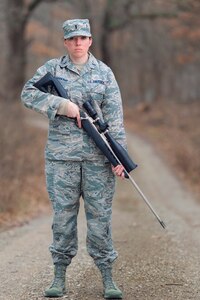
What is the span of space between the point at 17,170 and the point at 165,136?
1356 cm

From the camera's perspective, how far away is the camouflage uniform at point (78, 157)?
528cm

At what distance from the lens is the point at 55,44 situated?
51.8 meters

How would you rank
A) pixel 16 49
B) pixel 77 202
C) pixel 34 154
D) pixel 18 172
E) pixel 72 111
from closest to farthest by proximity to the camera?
pixel 72 111 → pixel 77 202 → pixel 18 172 → pixel 34 154 → pixel 16 49

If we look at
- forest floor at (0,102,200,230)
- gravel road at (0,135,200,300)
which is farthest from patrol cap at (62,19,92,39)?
forest floor at (0,102,200,230)

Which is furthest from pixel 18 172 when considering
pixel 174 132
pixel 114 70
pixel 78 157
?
pixel 114 70

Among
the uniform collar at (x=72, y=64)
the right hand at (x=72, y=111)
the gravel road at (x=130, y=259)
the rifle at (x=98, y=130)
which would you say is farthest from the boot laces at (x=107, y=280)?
the uniform collar at (x=72, y=64)

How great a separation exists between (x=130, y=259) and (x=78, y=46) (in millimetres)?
2977

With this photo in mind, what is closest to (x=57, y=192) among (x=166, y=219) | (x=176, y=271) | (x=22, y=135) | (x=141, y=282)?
(x=141, y=282)

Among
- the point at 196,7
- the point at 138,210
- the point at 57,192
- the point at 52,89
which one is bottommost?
the point at 138,210

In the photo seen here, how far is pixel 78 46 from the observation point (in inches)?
208

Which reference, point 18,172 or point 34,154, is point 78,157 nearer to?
point 18,172

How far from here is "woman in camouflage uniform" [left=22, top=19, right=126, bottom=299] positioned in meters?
5.28

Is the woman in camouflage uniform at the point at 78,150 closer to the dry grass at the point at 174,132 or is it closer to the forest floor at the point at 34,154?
the forest floor at the point at 34,154

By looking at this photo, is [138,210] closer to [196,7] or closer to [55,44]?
[196,7]
